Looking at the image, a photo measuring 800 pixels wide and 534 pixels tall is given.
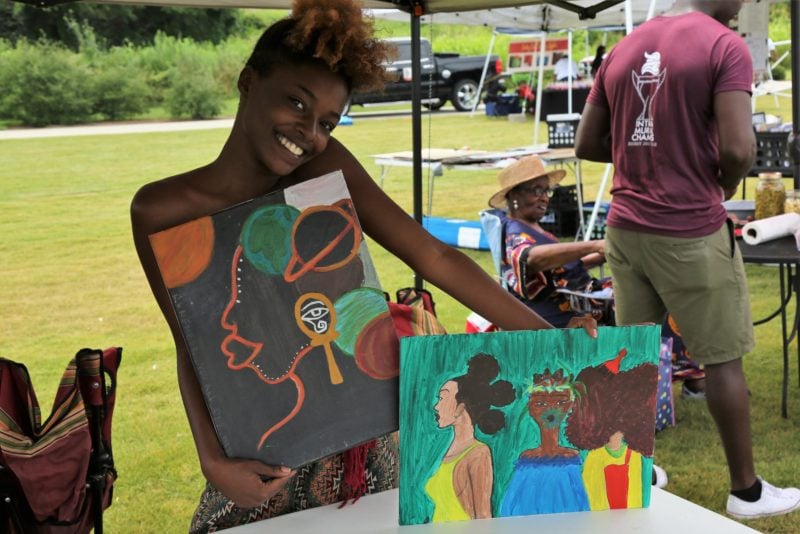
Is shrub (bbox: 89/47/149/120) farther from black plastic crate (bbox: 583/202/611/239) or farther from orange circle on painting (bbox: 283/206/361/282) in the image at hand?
orange circle on painting (bbox: 283/206/361/282)

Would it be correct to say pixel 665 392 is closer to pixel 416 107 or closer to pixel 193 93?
pixel 416 107

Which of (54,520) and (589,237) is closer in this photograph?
(54,520)

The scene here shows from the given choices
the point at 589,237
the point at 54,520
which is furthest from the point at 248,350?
the point at 589,237

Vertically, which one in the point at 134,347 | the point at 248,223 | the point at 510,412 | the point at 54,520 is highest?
the point at 248,223

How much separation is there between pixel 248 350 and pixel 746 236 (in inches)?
105

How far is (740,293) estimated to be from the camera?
3105mm

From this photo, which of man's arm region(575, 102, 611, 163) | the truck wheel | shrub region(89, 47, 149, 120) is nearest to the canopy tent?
man's arm region(575, 102, 611, 163)

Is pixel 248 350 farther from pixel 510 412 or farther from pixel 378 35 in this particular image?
pixel 378 35

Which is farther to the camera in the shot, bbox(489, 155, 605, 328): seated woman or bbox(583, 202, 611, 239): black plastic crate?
bbox(583, 202, 611, 239): black plastic crate

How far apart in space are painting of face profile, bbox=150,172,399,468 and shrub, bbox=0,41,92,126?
1946cm

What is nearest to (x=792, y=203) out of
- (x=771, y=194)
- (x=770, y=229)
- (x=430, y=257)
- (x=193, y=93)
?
(x=771, y=194)

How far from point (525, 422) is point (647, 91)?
1.79m

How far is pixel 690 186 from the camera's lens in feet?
9.81

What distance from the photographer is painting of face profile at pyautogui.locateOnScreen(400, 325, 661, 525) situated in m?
1.48
